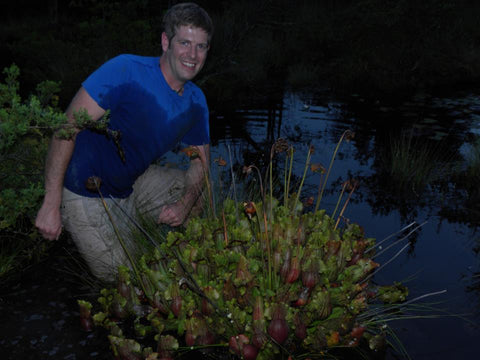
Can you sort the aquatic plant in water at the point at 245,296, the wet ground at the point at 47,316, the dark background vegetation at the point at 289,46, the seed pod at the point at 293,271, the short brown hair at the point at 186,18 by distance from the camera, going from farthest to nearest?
the dark background vegetation at the point at 289,46 < the short brown hair at the point at 186,18 < the wet ground at the point at 47,316 < the seed pod at the point at 293,271 < the aquatic plant in water at the point at 245,296

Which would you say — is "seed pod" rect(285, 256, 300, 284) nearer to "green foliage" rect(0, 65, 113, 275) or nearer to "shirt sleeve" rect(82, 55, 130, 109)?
"green foliage" rect(0, 65, 113, 275)

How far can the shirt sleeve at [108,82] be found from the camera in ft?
9.34

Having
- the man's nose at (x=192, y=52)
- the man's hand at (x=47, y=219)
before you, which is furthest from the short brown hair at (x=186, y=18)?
the man's hand at (x=47, y=219)

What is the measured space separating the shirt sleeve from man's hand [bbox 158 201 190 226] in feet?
3.33

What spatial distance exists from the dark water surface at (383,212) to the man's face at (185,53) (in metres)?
1.35

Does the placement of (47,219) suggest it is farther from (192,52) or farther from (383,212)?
(383,212)

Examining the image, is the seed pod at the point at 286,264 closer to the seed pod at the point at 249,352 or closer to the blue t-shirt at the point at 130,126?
the seed pod at the point at 249,352

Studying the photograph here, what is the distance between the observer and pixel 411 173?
222 inches

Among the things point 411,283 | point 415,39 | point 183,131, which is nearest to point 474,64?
point 415,39

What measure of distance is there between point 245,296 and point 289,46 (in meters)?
13.0

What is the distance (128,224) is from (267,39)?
11877 millimetres

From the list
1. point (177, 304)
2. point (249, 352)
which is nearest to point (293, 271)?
point (249, 352)

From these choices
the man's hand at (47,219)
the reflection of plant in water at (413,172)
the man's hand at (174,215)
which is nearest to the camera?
the man's hand at (47,219)

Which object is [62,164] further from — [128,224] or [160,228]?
[160,228]
